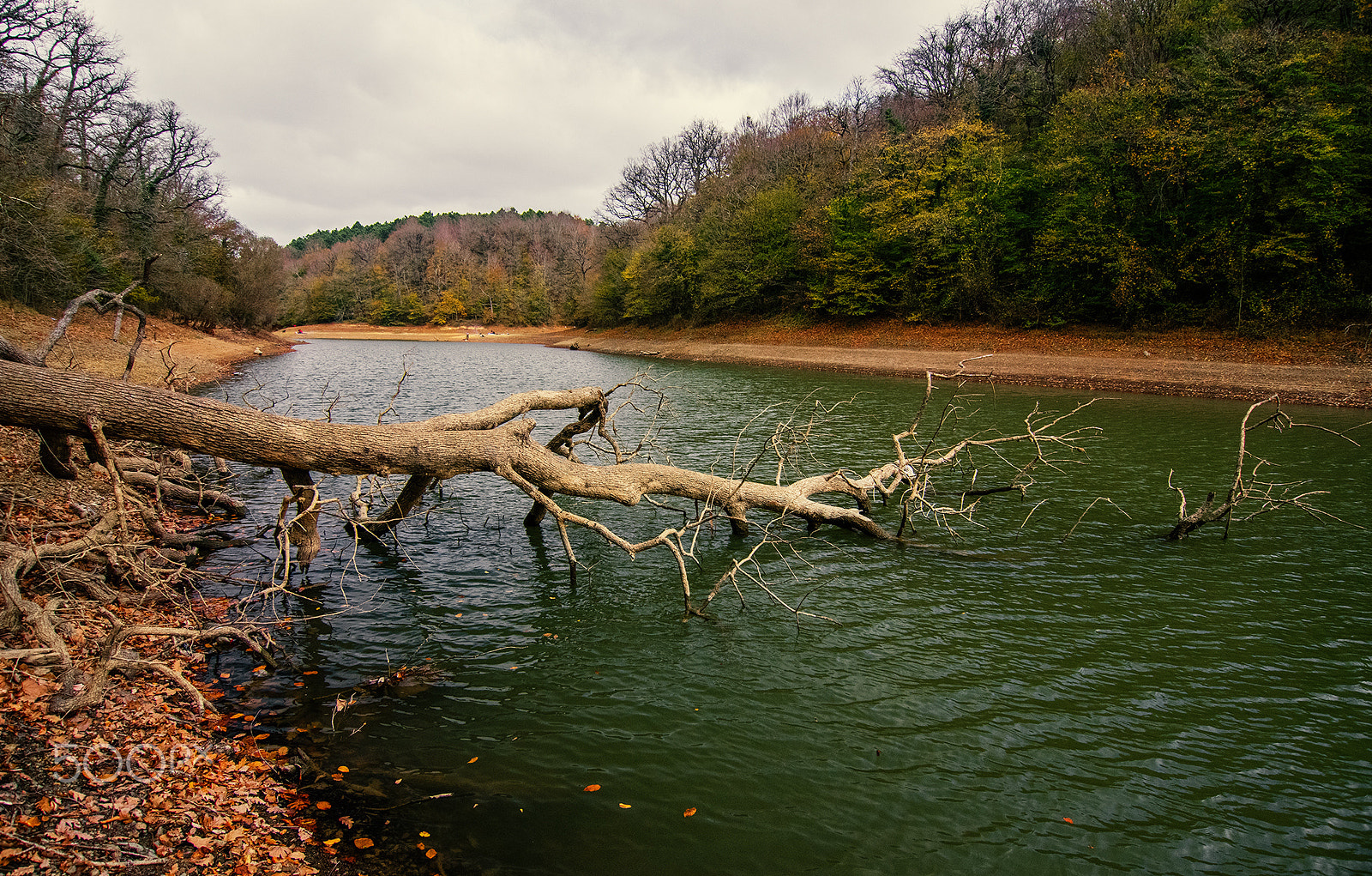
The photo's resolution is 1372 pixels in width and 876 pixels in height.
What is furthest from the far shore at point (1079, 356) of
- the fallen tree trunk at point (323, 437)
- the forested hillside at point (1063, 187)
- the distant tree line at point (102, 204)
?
the distant tree line at point (102, 204)

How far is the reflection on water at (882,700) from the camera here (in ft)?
15.1

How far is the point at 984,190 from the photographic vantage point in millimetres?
39719

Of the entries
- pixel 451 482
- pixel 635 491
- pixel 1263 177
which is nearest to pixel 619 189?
pixel 1263 177

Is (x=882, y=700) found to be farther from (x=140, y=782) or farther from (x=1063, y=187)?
(x=1063, y=187)

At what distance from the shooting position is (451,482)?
1400 cm

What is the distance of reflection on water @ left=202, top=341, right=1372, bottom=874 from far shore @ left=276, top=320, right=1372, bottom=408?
597 cm

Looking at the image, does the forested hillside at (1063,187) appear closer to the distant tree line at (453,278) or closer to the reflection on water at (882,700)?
the distant tree line at (453,278)

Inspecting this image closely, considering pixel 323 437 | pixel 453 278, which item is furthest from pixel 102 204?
pixel 453 278

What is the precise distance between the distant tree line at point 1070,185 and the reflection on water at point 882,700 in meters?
23.9

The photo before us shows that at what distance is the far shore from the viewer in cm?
2439

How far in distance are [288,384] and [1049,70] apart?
49.9 metres

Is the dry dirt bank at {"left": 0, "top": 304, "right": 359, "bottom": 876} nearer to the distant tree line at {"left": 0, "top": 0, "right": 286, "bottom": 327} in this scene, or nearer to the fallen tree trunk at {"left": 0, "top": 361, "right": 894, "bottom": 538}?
the fallen tree trunk at {"left": 0, "top": 361, "right": 894, "bottom": 538}

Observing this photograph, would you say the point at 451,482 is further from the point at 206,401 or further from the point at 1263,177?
the point at 1263,177

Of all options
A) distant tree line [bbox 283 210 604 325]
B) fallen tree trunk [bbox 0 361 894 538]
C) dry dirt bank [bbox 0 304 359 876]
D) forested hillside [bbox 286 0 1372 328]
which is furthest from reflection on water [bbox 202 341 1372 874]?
distant tree line [bbox 283 210 604 325]
